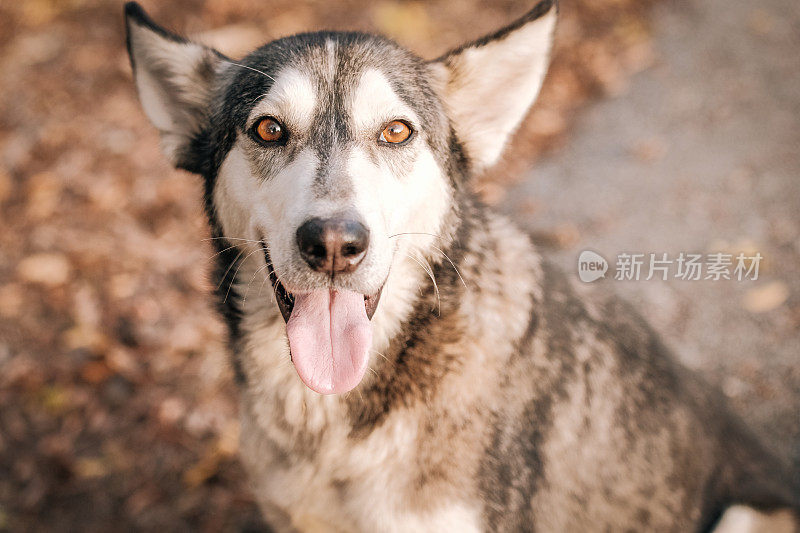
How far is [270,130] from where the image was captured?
246 centimetres

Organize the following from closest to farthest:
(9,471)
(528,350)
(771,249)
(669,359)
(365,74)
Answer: (365,74), (528,350), (669,359), (9,471), (771,249)

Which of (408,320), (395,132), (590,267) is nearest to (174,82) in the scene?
(395,132)

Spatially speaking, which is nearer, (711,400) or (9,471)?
(711,400)

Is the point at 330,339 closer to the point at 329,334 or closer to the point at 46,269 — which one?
the point at 329,334

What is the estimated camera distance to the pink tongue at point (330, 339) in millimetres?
2309

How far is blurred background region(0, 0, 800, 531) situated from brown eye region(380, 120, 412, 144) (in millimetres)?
1081

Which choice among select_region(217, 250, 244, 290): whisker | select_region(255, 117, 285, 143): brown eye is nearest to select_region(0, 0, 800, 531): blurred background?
select_region(217, 250, 244, 290): whisker

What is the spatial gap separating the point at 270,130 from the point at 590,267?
210 cm

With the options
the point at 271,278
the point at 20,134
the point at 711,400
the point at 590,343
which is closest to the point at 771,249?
the point at 711,400

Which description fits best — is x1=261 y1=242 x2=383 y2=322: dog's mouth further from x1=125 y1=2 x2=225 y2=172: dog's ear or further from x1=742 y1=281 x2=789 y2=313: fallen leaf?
x1=742 y1=281 x2=789 y2=313: fallen leaf

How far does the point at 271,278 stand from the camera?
249 centimetres

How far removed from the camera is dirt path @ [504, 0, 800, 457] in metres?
4.67

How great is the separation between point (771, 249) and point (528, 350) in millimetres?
3833

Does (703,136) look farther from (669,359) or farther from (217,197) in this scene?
(217,197)
